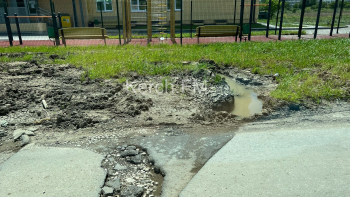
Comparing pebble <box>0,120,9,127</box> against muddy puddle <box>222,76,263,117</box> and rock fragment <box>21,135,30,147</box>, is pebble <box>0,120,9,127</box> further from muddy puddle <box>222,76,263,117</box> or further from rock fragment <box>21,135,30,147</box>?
muddy puddle <box>222,76,263,117</box>

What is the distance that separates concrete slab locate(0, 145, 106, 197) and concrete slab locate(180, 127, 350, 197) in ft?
3.24

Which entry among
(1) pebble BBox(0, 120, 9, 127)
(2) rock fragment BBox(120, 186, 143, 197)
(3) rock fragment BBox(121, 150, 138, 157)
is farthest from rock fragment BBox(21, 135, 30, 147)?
(2) rock fragment BBox(120, 186, 143, 197)

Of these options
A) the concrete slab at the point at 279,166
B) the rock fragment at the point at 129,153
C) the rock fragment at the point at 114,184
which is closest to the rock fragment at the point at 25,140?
the rock fragment at the point at 129,153

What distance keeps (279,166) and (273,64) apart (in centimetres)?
491

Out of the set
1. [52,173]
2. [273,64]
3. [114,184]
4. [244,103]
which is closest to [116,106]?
[52,173]

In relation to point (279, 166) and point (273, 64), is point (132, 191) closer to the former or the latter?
point (279, 166)

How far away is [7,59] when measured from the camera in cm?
759

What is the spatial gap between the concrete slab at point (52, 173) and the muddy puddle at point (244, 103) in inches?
101

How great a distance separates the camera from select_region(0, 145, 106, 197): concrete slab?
97.5 inches

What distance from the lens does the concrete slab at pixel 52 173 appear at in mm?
2477

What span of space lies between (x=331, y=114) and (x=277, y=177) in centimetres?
229

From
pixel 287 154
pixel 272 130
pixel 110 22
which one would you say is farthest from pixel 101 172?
pixel 110 22

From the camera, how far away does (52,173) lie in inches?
108

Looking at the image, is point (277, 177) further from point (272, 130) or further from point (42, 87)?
point (42, 87)
